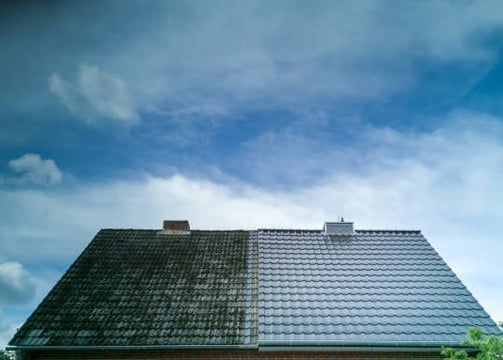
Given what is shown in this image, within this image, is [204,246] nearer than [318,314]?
No

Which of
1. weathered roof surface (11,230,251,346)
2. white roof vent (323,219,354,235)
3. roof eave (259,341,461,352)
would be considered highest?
white roof vent (323,219,354,235)

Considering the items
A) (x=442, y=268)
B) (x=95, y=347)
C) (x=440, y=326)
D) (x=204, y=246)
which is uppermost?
Result: (x=204, y=246)

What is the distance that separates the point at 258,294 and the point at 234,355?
1995mm

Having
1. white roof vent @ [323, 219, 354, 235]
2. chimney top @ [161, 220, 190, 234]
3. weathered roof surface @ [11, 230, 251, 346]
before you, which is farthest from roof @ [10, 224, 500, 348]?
chimney top @ [161, 220, 190, 234]

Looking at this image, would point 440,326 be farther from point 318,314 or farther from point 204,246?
point 204,246

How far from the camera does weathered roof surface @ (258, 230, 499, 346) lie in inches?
397

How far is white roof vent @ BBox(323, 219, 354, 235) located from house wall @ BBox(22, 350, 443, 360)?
217 inches

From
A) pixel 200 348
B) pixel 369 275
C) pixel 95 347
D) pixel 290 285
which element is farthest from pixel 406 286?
pixel 95 347

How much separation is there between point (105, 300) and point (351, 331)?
23.2ft

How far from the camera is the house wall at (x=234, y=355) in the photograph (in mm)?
9914

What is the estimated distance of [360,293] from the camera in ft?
38.3

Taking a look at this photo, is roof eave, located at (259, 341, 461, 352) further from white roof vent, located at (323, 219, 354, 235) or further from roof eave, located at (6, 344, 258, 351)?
white roof vent, located at (323, 219, 354, 235)

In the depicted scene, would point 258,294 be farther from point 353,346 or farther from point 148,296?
point 148,296

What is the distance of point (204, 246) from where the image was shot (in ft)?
46.8
